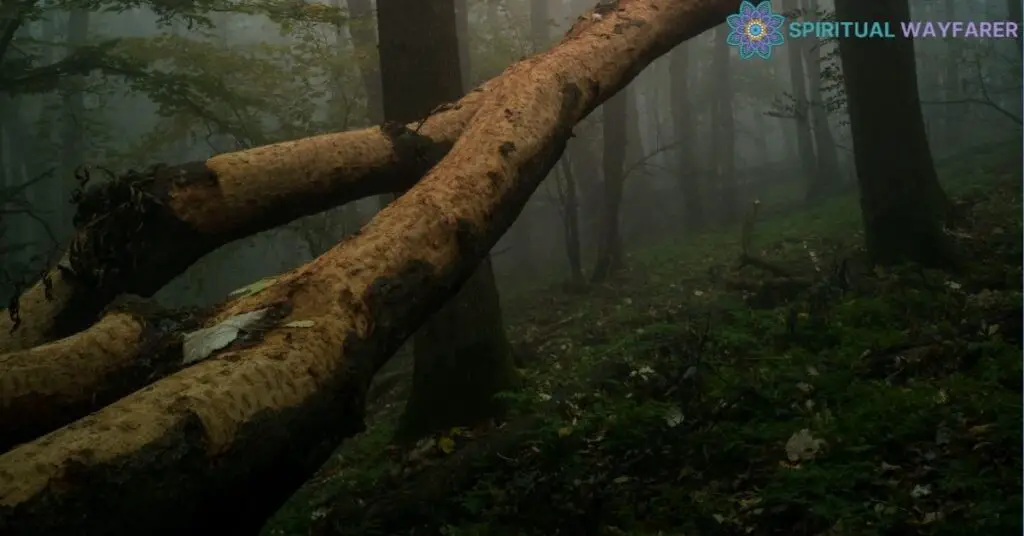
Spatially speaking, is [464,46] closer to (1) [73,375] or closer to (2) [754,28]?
(2) [754,28]

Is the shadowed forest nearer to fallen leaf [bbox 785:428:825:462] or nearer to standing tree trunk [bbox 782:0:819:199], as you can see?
fallen leaf [bbox 785:428:825:462]

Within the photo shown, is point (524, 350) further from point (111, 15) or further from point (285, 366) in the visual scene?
point (111, 15)

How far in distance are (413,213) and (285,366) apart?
91 centimetres

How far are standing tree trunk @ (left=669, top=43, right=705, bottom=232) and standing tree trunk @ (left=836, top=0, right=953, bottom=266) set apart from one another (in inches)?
426

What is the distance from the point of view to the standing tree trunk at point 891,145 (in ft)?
20.7

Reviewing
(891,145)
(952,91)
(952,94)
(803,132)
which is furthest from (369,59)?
(952,94)

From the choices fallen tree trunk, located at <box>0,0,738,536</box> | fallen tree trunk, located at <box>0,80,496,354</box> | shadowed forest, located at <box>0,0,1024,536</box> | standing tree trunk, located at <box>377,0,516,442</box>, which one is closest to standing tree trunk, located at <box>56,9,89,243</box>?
shadowed forest, located at <box>0,0,1024,536</box>

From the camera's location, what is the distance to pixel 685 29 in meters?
4.66

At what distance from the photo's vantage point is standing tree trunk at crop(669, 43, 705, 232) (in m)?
18.0

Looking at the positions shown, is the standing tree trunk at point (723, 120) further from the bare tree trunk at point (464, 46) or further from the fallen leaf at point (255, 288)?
the fallen leaf at point (255, 288)

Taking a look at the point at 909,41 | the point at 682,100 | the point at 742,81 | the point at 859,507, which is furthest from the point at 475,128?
the point at 742,81

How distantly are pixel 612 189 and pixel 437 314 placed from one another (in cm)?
795

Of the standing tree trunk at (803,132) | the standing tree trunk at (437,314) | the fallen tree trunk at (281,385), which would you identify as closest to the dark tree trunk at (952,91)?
the standing tree trunk at (803,132)

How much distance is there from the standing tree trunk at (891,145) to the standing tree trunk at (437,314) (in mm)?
3673
